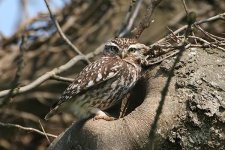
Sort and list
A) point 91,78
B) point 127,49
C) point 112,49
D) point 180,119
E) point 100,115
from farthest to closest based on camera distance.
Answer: point 112,49
point 127,49
point 91,78
point 100,115
point 180,119

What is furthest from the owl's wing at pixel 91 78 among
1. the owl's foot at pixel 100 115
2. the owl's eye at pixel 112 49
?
the owl's eye at pixel 112 49

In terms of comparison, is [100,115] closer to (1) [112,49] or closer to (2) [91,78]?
(2) [91,78]

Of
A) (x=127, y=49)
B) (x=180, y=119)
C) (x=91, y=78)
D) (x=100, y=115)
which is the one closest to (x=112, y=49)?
(x=127, y=49)

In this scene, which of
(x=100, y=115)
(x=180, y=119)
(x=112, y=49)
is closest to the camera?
(x=180, y=119)

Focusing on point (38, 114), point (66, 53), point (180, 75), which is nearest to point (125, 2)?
point (66, 53)

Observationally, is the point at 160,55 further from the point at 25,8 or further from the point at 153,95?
the point at 25,8

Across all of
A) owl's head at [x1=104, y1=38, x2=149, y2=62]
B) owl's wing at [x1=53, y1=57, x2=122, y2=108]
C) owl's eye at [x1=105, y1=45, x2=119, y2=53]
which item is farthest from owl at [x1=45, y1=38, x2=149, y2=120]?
owl's eye at [x1=105, y1=45, x2=119, y2=53]

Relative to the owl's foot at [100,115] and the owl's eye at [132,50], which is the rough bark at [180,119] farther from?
the owl's eye at [132,50]
